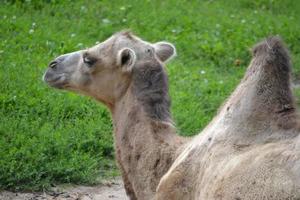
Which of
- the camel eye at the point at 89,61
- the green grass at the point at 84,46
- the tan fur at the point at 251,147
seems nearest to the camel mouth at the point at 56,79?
the camel eye at the point at 89,61

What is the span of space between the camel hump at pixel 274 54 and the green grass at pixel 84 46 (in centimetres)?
271

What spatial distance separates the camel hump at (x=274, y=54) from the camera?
5449 millimetres

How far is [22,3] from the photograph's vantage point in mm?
12156

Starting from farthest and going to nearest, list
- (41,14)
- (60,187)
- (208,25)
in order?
(208,25) → (41,14) → (60,187)

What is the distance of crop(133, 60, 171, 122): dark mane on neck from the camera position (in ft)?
20.2

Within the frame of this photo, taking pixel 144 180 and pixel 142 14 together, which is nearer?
pixel 144 180

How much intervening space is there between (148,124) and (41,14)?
6207 mm

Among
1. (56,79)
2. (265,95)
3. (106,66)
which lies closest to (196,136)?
(265,95)

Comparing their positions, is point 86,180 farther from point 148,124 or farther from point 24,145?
point 148,124

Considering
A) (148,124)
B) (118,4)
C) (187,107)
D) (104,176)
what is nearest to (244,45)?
(118,4)

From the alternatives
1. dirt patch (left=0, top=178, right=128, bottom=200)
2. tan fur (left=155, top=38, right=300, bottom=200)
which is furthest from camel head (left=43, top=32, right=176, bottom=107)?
dirt patch (left=0, top=178, right=128, bottom=200)

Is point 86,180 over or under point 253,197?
under

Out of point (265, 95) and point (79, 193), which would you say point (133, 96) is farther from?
point (79, 193)

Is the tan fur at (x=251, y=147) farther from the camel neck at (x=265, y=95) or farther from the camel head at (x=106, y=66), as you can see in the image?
the camel head at (x=106, y=66)
